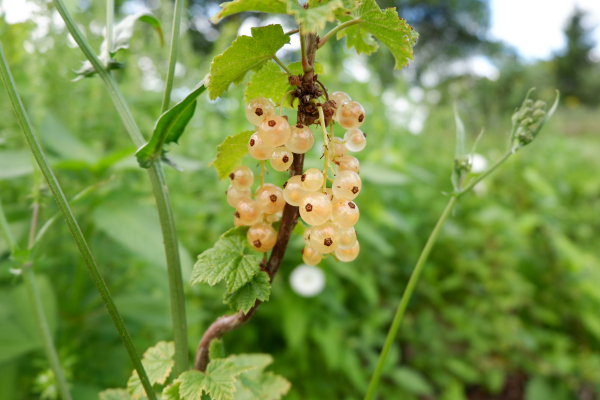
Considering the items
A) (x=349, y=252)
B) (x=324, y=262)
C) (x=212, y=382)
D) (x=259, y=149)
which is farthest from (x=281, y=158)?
(x=324, y=262)

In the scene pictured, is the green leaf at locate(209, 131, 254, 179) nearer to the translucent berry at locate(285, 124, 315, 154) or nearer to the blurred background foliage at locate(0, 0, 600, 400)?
the translucent berry at locate(285, 124, 315, 154)

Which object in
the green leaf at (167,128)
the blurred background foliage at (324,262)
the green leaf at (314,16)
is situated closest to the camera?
the green leaf at (314,16)

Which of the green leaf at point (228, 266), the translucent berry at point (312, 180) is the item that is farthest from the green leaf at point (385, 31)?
the green leaf at point (228, 266)

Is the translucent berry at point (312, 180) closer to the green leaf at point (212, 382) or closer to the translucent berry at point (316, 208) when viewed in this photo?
the translucent berry at point (316, 208)

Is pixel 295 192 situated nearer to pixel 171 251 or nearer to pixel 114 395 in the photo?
pixel 171 251

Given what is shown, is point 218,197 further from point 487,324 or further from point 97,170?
point 487,324

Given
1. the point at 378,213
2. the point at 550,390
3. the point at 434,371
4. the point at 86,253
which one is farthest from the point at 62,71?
the point at 550,390
